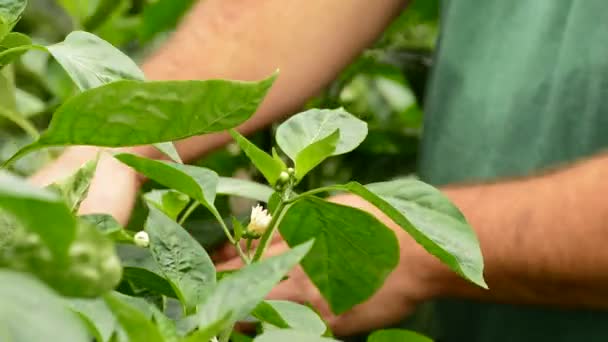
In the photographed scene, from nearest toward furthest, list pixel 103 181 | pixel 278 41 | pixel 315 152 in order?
pixel 315 152, pixel 103 181, pixel 278 41

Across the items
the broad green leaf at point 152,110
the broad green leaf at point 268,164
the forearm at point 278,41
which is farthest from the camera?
the forearm at point 278,41

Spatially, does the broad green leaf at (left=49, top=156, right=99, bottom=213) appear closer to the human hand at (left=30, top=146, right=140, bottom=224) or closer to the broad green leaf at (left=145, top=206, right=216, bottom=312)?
the broad green leaf at (left=145, top=206, right=216, bottom=312)

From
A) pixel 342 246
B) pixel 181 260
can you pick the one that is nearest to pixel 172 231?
pixel 181 260

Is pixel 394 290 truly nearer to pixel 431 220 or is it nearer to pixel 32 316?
pixel 431 220

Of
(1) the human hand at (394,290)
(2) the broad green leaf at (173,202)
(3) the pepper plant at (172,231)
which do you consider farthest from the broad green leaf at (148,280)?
(1) the human hand at (394,290)

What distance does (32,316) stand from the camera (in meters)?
0.17

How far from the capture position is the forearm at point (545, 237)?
0.72m

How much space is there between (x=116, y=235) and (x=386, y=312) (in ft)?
1.53

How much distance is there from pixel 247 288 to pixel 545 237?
513 mm

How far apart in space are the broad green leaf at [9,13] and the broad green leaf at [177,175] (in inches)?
2.4

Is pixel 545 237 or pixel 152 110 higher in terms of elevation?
pixel 152 110

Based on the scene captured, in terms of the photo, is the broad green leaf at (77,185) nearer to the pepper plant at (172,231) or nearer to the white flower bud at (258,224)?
the pepper plant at (172,231)

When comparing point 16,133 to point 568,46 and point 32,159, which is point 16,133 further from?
point 568,46

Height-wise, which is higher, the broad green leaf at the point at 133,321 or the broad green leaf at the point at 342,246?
the broad green leaf at the point at 133,321
